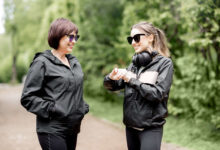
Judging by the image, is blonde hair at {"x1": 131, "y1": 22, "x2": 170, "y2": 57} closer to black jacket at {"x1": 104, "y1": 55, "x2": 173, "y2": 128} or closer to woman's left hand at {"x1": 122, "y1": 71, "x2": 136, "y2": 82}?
black jacket at {"x1": 104, "y1": 55, "x2": 173, "y2": 128}

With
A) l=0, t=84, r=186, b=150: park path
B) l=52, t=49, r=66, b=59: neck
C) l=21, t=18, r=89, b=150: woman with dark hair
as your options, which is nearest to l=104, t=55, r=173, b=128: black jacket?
l=21, t=18, r=89, b=150: woman with dark hair

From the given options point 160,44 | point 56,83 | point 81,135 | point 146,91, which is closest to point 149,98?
point 146,91

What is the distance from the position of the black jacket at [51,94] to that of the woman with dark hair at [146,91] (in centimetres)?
49

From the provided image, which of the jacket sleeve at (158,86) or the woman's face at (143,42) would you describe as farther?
the woman's face at (143,42)

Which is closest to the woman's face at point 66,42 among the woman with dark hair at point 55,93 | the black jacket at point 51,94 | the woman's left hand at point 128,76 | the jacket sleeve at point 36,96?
the woman with dark hair at point 55,93

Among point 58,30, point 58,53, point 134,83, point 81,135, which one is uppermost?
point 58,30

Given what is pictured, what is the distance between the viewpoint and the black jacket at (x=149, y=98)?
7.62 ft

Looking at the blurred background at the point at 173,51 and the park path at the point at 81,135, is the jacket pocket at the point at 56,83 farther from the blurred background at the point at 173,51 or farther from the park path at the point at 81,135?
the park path at the point at 81,135

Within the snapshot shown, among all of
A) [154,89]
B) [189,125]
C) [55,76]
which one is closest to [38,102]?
[55,76]

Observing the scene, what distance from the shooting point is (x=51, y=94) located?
233 centimetres

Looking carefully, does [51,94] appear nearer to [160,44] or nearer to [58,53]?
[58,53]

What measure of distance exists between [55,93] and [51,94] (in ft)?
0.13

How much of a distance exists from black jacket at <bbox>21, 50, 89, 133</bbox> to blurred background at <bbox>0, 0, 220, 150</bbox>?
3.08 ft

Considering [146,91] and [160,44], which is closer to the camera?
[146,91]
